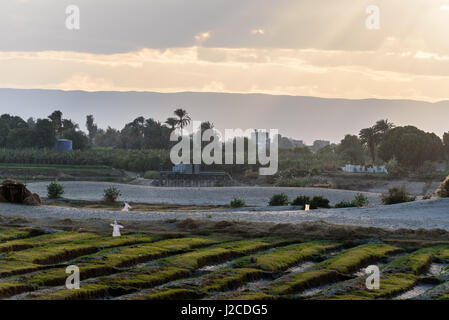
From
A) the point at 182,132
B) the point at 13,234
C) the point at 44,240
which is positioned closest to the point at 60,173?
the point at 182,132

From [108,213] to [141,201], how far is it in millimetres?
13127

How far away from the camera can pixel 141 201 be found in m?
45.2

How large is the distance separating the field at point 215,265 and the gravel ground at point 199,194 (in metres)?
21.3

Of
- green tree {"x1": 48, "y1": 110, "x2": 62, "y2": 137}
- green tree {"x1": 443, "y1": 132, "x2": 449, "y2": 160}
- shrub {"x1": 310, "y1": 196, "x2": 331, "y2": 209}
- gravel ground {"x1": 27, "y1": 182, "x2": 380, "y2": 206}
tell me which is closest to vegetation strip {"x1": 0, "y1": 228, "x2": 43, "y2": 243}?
shrub {"x1": 310, "y1": 196, "x2": 331, "y2": 209}

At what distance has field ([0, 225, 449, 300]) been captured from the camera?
14852 millimetres

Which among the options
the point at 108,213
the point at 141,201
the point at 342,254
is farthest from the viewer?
the point at 141,201

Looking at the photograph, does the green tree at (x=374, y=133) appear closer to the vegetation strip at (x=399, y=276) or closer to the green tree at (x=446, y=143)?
the green tree at (x=446, y=143)

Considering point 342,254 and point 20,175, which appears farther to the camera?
point 20,175

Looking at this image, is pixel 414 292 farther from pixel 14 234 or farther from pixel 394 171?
pixel 394 171

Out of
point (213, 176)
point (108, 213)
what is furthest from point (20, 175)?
point (108, 213)

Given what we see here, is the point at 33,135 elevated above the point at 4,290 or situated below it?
above

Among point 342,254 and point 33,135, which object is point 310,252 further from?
point 33,135

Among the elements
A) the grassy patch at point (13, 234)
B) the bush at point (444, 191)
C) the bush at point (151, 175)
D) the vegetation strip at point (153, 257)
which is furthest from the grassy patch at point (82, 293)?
the bush at point (151, 175)
